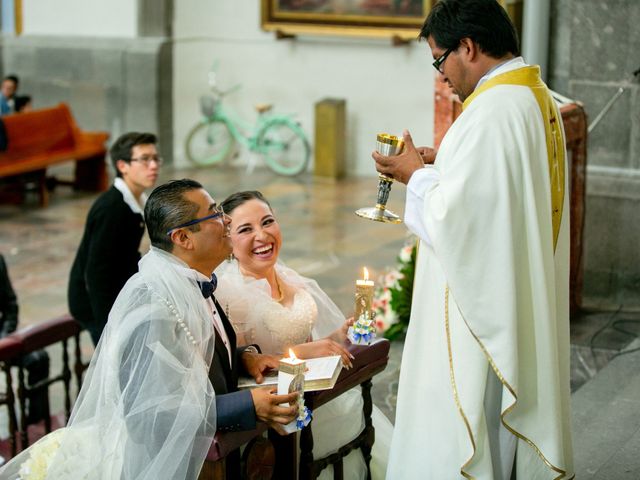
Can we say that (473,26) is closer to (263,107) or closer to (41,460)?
(41,460)

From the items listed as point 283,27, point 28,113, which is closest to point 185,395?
point 28,113

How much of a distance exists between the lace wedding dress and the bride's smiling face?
2.7 inches

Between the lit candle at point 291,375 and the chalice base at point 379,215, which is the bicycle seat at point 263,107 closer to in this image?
the chalice base at point 379,215

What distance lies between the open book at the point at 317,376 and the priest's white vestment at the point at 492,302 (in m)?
0.22

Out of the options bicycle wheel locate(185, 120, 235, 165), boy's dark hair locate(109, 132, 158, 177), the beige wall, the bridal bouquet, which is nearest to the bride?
boy's dark hair locate(109, 132, 158, 177)

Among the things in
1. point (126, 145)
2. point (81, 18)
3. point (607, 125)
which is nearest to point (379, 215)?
point (126, 145)

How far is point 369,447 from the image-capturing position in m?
3.97

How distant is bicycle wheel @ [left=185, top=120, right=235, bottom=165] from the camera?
13.8 metres

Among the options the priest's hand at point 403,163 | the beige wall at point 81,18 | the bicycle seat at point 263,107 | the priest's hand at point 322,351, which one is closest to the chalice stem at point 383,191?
the priest's hand at point 403,163

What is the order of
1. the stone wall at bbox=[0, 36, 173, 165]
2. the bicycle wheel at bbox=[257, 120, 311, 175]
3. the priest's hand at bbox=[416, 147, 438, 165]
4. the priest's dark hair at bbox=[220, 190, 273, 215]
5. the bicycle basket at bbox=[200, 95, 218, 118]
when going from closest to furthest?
the priest's hand at bbox=[416, 147, 438, 165]
the priest's dark hair at bbox=[220, 190, 273, 215]
the bicycle wheel at bbox=[257, 120, 311, 175]
the bicycle basket at bbox=[200, 95, 218, 118]
the stone wall at bbox=[0, 36, 173, 165]

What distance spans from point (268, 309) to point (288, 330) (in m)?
0.10

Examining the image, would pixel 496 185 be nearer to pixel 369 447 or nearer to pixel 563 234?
pixel 563 234

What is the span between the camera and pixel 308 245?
10008 mm

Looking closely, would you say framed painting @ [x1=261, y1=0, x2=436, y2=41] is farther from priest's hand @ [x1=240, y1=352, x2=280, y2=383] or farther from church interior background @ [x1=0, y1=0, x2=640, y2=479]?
priest's hand @ [x1=240, y1=352, x2=280, y2=383]
